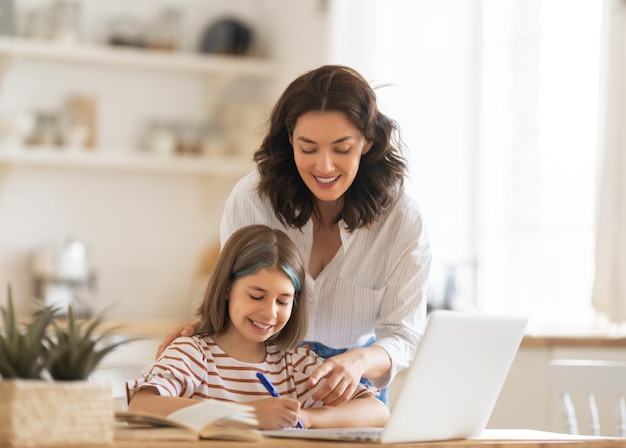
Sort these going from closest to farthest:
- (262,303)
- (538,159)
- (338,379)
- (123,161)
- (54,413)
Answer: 1. (54,413)
2. (338,379)
3. (262,303)
4. (538,159)
5. (123,161)

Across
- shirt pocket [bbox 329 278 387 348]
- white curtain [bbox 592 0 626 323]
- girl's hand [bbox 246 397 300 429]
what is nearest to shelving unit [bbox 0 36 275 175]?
white curtain [bbox 592 0 626 323]

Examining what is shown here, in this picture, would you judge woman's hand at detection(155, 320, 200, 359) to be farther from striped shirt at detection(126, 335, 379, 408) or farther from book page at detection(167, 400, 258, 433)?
book page at detection(167, 400, 258, 433)

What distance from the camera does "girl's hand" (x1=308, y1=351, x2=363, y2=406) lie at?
1589 millimetres

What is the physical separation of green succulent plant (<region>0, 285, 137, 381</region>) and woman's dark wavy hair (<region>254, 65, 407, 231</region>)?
0.79 metres

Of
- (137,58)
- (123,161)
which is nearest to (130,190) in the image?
(123,161)

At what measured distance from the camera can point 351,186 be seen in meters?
2.02

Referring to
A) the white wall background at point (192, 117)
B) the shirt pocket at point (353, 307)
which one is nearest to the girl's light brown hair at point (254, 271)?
the shirt pocket at point (353, 307)

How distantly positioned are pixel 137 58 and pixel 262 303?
3004 millimetres

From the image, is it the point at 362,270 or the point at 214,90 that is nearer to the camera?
the point at 362,270

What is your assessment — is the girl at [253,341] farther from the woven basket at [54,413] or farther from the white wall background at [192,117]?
the white wall background at [192,117]

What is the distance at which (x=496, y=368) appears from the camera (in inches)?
59.0

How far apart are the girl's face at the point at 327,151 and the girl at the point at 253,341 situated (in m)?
0.12

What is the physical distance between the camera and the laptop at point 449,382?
1.36 metres

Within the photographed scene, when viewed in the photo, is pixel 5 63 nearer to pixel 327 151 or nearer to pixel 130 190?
pixel 130 190
